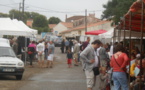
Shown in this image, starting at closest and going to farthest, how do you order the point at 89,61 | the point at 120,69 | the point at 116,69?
1. the point at 120,69
2. the point at 116,69
3. the point at 89,61

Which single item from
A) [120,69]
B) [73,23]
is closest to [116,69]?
[120,69]

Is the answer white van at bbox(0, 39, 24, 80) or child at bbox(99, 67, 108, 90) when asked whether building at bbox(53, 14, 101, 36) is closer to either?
white van at bbox(0, 39, 24, 80)

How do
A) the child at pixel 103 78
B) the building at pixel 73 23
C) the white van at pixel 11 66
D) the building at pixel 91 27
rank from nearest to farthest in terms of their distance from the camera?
1. the child at pixel 103 78
2. the white van at pixel 11 66
3. the building at pixel 91 27
4. the building at pixel 73 23

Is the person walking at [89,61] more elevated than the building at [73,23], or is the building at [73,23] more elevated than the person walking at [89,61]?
the building at [73,23]

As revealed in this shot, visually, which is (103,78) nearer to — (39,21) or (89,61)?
(89,61)

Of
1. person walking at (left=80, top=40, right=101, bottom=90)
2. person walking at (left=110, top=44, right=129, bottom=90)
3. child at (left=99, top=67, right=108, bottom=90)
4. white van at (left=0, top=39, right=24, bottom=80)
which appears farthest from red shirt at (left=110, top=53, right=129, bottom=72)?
white van at (left=0, top=39, right=24, bottom=80)

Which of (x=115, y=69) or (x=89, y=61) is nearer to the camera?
(x=115, y=69)

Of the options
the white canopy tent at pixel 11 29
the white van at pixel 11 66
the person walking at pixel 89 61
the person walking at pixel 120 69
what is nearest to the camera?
the person walking at pixel 120 69

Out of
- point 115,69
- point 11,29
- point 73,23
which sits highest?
point 73,23

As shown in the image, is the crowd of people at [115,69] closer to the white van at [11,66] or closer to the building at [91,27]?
the white van at [11,66]

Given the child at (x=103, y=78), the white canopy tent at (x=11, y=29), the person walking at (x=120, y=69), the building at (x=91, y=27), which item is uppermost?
the building at (x=91, y=27)

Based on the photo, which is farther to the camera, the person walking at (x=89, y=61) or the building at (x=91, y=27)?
the building at (x=91, y=27)

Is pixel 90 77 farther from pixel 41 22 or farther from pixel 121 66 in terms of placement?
pixel 41 22

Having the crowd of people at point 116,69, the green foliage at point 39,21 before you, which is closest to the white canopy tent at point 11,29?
the crowd of people at point 116,69
